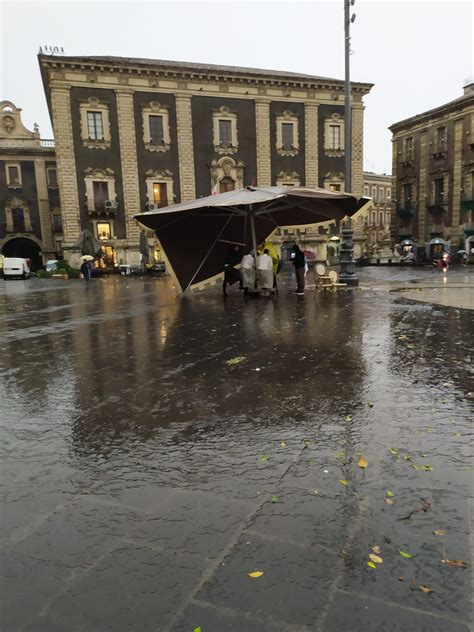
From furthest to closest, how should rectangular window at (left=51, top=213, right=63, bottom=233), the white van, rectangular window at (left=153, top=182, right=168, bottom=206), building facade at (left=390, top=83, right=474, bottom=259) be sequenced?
rectangular window at (left=51, top=213, right=63, bottom=233) < building facade at (left=390, top=83, right=474, bottom=259) < rectangular window at (left=153, top=182, right=168, bottom=206) < the white van

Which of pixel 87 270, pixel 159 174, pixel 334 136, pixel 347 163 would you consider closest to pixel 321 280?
pixel 347 163

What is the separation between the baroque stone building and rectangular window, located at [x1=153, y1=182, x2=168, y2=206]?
85 millimetres

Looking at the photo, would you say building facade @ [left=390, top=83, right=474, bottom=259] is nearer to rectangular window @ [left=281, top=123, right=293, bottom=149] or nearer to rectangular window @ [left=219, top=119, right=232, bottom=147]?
rectangular window @ [left=281, top=123, right=293, bottom=149]

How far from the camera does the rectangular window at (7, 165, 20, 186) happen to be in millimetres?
50906

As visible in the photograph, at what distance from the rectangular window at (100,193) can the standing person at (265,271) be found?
27818 millimetres

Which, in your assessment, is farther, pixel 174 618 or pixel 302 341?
pixel 302 341

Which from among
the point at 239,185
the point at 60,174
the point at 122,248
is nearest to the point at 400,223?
the point at 239,185

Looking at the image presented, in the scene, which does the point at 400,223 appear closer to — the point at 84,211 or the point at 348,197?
the point at 84,211

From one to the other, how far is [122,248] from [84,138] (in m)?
9.05

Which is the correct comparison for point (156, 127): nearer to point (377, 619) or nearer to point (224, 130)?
point (224, 130)

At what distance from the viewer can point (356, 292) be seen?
1507cm

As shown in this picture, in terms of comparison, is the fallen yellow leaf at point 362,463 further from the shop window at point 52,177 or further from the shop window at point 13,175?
the shop window at point 13,175

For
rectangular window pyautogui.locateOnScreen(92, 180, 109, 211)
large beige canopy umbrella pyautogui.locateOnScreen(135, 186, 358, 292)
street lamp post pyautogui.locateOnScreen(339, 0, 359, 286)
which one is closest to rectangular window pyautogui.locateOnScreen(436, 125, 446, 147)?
rectangular window pyautogui.locateOnScreen(92, 180, 109, 211)

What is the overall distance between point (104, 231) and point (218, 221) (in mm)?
26832
